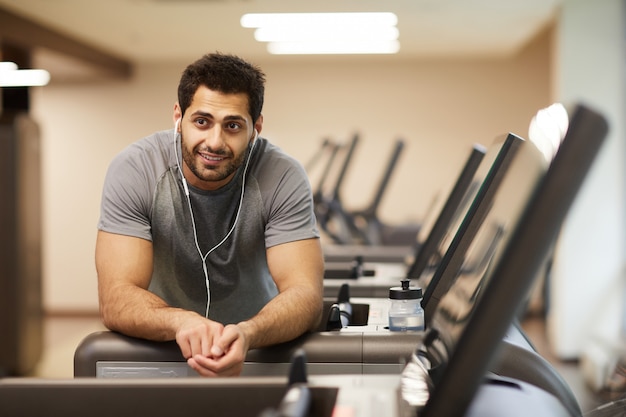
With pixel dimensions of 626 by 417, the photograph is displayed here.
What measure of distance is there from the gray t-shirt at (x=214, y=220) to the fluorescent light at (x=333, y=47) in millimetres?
5081

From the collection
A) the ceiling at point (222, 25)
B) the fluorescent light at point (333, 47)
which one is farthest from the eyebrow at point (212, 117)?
the fluorescent light at point (333, 47)

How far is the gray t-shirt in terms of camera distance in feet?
5.69

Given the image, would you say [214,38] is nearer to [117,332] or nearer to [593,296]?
[593,296]

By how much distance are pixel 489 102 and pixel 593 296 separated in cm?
319

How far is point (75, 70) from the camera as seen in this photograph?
316 inches

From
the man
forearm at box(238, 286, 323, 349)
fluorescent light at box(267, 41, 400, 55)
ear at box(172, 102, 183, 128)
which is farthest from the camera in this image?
fluorescent light at box(267, 41, 400, 55)

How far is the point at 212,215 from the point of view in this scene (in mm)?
1779

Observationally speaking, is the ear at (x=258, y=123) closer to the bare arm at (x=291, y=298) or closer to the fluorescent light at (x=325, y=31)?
the bare arm at (x=291, y=298)

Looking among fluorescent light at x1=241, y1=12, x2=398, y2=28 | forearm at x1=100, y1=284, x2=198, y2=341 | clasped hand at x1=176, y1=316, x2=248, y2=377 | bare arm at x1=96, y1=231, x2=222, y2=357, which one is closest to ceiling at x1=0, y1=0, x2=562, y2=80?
fluorescent light at x1=241, y1=12, x2=398, y2=28

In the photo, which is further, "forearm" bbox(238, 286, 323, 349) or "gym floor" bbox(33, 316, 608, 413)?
"gym floor" bbox(33, 316, 608, 413)

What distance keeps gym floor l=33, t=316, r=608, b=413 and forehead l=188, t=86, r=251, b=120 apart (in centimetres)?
278

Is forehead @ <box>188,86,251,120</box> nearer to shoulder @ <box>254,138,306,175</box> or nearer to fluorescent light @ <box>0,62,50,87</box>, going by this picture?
shoulder @ <box>254,138,306,175</box>

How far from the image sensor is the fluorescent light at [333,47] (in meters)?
6.88

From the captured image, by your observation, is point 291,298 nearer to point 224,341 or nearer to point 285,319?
point 285,319
